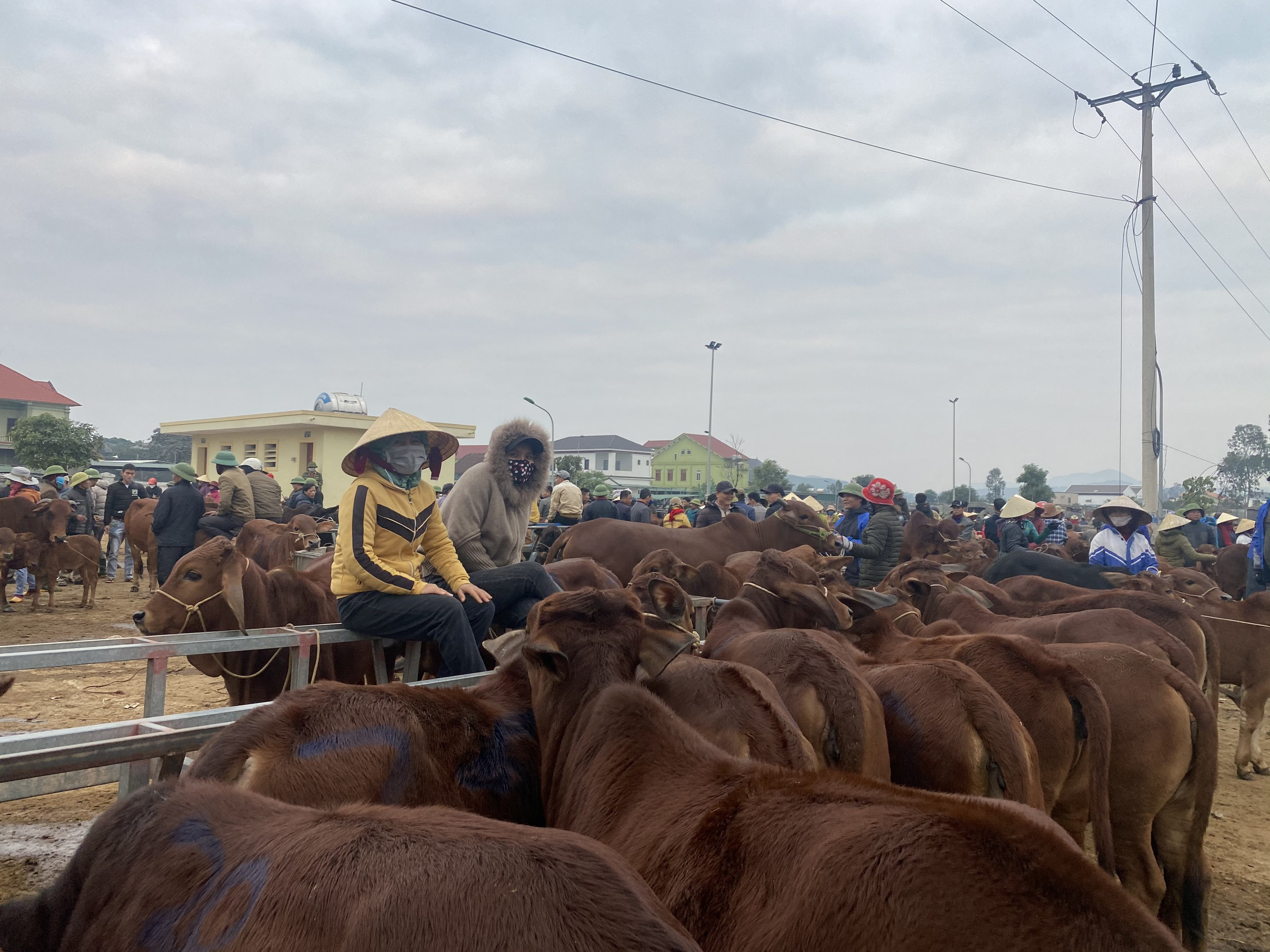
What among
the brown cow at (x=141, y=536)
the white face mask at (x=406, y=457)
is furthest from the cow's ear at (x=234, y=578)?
the brown cow at (x=141, y=536)

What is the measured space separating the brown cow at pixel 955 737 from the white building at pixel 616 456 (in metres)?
90.1

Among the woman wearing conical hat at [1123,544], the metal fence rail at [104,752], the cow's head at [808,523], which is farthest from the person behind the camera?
the cow's head at [808,523]

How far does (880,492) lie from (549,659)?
7.40m

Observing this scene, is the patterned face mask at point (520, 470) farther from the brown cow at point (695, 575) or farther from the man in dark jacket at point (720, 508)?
the man in dark jacket at point (720, 508)

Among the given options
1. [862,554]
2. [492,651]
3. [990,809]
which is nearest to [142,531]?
[862,554]

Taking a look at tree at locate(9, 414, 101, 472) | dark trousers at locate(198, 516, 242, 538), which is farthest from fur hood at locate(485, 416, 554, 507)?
tree at locate(9, 414, 101, 472)

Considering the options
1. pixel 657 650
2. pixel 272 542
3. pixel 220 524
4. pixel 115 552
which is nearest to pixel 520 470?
pixel 657 650

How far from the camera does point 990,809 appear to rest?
205 cm

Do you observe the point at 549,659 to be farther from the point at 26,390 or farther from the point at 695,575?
the point at 26,390

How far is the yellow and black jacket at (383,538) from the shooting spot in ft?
15.2

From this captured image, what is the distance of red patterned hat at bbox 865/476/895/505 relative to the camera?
9953 millimetres

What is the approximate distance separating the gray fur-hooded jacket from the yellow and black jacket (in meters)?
0.57

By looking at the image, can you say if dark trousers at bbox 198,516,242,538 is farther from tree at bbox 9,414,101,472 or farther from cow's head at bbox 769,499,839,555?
tree at bbox 9,414,101,472

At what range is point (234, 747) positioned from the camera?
280 cm
